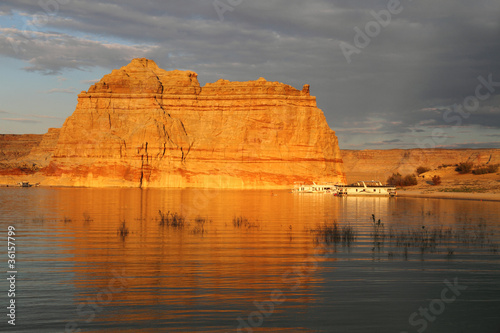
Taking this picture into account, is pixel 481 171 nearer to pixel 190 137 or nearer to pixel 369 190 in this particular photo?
pixel 369 190

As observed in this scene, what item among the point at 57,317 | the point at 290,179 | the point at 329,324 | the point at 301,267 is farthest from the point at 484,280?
the point at 290,179

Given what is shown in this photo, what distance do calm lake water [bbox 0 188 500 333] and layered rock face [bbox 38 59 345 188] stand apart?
9468 cm

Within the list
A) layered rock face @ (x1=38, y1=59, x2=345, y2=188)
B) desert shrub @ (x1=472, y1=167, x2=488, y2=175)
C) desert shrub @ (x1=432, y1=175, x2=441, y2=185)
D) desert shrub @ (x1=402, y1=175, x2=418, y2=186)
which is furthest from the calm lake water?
layered rock face @ (x1=38, y1=59, x2=345, y2=188)

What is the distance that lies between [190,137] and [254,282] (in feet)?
380

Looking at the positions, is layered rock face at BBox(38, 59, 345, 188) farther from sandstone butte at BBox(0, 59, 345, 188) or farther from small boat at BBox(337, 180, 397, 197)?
small boat at BBox(337, 180, 397, 197)

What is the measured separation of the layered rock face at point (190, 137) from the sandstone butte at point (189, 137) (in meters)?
0.24

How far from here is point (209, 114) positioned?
422 ft

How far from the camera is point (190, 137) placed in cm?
12712

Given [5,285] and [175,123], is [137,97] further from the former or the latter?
[5,285]

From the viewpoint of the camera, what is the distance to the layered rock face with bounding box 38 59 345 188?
117000 millimetres

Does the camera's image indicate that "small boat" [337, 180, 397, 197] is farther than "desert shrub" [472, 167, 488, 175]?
No

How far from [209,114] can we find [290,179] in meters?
28.8

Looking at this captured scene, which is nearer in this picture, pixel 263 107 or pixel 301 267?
pixel 301 267

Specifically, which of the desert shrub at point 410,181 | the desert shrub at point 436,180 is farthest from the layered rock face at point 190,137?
the desert shrub at point 436,180
